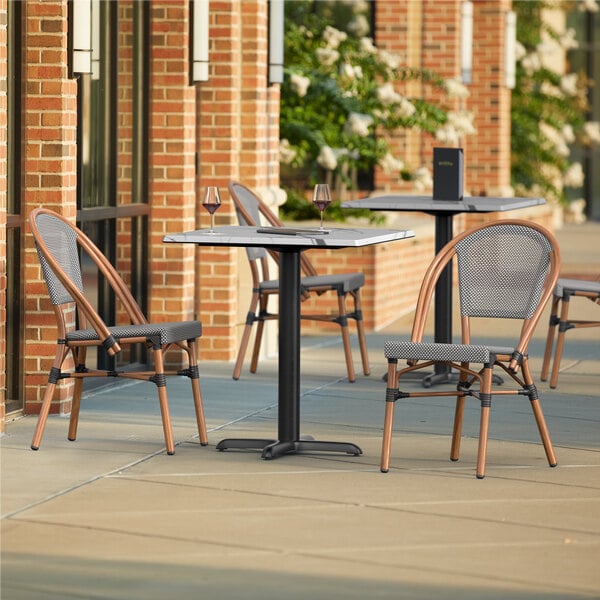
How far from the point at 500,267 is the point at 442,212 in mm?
1985

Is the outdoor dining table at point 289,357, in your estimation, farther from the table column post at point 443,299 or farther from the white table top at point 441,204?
the table column post at point 443,299

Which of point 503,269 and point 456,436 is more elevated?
point 503,269

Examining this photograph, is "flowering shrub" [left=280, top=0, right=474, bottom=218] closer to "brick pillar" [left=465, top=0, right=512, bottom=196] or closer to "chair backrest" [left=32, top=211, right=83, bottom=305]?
"brick pillar" [left=465, top=0, right=512, bottom=196]

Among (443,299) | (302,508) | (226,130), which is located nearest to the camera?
(302,508)

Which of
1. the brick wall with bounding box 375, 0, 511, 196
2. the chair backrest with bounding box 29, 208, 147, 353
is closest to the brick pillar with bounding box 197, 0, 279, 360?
the chair backrest with bounding box 29, 208, 147, 353

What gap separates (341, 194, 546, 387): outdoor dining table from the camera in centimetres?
891

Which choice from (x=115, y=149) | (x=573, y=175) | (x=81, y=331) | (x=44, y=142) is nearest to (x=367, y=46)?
(x=115, y=149)

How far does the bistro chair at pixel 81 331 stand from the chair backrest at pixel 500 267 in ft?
3.48

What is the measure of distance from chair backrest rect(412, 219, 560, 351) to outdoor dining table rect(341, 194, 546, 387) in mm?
1644

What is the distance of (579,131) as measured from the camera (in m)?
24.6

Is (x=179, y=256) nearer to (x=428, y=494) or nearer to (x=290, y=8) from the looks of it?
(x=428, y=494)

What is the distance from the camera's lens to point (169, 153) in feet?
31.1

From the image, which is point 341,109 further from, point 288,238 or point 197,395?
point 288,238

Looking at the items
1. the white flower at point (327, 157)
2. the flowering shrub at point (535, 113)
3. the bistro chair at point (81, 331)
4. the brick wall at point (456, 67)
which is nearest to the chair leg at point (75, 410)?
the bistro chair at point (81, 331)
